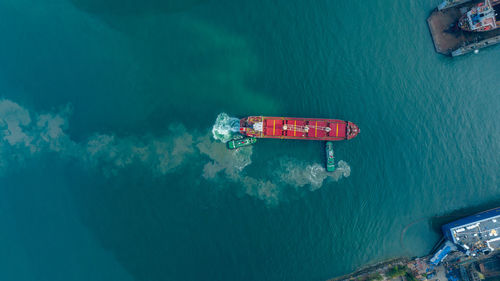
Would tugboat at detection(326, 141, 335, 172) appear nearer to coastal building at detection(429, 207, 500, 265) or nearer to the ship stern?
the ship stern

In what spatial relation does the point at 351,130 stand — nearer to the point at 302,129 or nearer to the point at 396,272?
the point at 302,129

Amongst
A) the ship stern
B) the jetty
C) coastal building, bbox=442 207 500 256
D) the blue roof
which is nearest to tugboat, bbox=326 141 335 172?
the ship stern

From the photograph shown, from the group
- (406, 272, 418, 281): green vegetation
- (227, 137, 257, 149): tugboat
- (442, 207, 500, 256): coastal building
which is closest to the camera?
(442, 207, 500, 256): coastal building

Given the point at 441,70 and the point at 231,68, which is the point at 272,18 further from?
the point at 441,70

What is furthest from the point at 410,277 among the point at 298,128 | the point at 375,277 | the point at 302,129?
the point at 298,128

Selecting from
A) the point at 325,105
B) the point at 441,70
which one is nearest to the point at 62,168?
the point at 325,105
